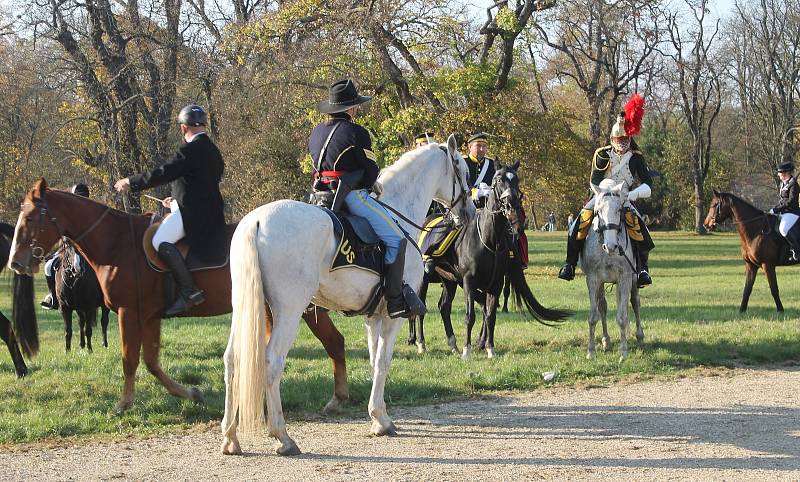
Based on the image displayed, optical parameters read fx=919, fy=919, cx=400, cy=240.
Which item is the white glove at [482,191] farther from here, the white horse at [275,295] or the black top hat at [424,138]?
the white horse at [275,295]

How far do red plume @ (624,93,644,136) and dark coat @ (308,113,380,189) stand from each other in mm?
5437

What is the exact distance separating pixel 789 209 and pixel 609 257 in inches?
318

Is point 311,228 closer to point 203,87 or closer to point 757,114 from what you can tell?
point 203,87

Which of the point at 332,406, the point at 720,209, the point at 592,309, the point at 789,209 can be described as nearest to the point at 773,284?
the point at 789,209

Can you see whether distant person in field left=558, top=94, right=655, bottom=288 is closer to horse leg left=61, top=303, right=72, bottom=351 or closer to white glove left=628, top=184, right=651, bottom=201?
white glove left=628, top=184, right=651, bottom=201

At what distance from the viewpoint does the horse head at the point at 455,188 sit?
8891 millimetres

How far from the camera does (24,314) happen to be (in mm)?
10141

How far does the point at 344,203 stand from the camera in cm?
762

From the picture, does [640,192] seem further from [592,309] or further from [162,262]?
[162,262]

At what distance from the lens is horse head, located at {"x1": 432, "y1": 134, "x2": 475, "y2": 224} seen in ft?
29.2

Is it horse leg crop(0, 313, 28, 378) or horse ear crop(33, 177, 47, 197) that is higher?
horse ear crop(33, 177, 47, 197)

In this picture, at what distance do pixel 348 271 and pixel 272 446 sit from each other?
1495 millimetres

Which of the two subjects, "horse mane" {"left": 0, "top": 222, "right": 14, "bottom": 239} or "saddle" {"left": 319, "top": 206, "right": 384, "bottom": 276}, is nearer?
"saddle" {"left": 319, "top": 206, "right": 384, "bottom": 276}

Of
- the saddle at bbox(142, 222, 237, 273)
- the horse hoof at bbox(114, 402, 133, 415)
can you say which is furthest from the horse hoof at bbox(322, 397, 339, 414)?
the horse hoof at bbox(114, 402, 133, 415)
